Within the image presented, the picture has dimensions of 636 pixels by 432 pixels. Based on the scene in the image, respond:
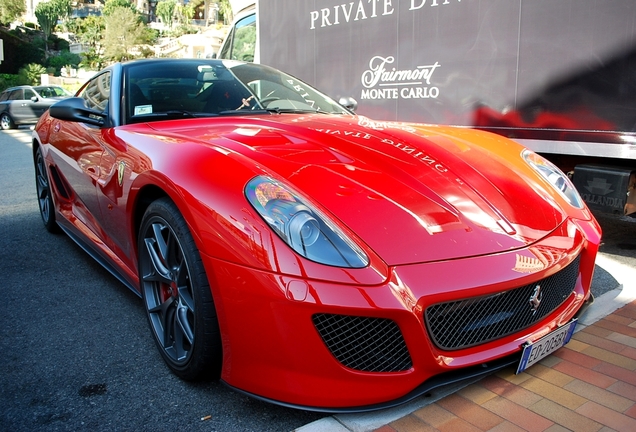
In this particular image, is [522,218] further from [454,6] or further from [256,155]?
[454,6]

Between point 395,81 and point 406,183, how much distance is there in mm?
Result: 3376

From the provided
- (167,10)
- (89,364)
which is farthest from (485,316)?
→ (167,10)

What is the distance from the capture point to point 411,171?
2.35 meters

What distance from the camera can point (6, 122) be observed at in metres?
19.6

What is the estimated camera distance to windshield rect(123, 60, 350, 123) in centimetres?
314

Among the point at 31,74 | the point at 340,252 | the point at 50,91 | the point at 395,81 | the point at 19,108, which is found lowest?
the point at 340,252

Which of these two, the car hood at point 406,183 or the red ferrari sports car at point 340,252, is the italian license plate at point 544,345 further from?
the car hood at point 406,183

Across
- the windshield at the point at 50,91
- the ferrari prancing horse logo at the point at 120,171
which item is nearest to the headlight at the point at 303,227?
the ferrari prancing horse logo at the point at 120,171

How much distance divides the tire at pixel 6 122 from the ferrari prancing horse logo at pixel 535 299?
831 inches

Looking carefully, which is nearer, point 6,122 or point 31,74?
point 6,122

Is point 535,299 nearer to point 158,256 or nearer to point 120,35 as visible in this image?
point 158,256

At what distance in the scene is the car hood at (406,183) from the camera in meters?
1.97

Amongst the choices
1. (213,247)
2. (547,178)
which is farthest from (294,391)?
(547,178)

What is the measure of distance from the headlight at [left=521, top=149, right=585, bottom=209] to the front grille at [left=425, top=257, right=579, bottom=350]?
640mm
